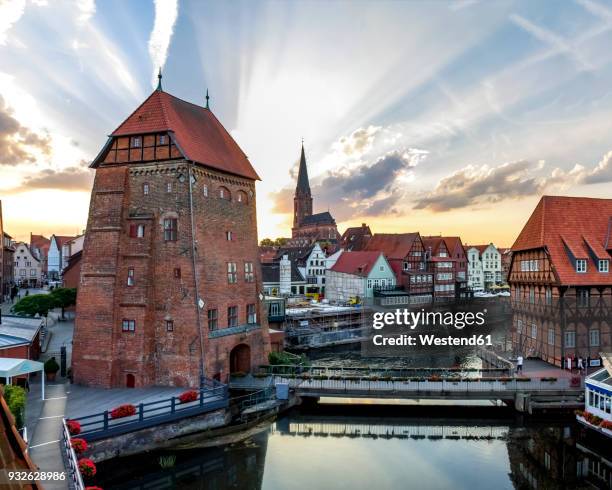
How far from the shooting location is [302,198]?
12525cm

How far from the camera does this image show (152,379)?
23.9m

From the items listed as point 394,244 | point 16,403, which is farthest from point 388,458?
point 394,244

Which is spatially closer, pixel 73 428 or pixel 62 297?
pixel 73 428

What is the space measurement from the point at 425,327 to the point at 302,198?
72.6 meters

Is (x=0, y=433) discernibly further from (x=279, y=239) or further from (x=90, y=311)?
(x=279, y=239)

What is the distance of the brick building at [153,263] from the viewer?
23.9 m

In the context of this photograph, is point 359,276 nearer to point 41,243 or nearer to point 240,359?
point 240,359

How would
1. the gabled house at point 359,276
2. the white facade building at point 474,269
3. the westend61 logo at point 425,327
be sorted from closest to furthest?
1. the westend61 logo at point 425,327
2. the gabled house at point 359,276
3. the white facade building at point 474,269

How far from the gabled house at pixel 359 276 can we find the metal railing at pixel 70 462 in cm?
4682

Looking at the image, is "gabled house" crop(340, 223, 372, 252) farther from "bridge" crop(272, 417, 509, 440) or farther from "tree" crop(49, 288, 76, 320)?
"bridge" crop(272, 417, 509, 440)

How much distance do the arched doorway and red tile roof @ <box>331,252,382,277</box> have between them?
35.3 meters

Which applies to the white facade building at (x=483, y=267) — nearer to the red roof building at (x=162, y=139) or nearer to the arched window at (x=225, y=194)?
the arched window at (x=225, y=194)

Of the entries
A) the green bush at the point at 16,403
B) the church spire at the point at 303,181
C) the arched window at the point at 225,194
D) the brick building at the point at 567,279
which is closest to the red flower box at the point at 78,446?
the green bush at the point at 16,403

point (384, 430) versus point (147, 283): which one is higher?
point (147, 283)
